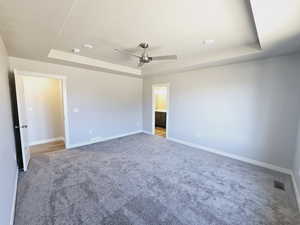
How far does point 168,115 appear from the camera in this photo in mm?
4910

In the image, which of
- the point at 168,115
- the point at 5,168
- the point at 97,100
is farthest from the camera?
the point at 168,115

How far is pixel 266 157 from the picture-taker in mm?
2998

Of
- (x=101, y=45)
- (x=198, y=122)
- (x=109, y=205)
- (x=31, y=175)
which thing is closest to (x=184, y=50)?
(x=101, y=45)

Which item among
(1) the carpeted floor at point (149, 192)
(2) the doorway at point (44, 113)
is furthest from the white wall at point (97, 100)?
(1) the carpeted floor at point (149, 192)

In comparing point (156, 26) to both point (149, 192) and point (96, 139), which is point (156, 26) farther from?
point (96, 139)

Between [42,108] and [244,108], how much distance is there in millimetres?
5812

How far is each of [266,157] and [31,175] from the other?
4722 mm

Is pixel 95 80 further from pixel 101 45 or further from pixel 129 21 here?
pixel 129 21

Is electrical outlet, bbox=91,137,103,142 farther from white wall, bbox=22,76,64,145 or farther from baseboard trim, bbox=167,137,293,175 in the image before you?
baseboard trim, bbox=167,137,293,175

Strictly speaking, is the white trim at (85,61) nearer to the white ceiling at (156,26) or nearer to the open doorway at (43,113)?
the white ceiling at (156,26)

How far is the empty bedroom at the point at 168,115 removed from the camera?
169cm

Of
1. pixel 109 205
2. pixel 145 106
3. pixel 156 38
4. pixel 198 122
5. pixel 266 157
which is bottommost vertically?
pixel 109 205

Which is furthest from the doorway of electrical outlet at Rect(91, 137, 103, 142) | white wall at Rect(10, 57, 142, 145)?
electrical outlet at Rect(91, 137, 103, 142)

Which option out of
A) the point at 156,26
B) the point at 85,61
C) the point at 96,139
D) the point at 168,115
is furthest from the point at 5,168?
the point at 168,115
